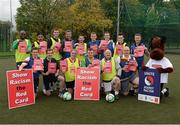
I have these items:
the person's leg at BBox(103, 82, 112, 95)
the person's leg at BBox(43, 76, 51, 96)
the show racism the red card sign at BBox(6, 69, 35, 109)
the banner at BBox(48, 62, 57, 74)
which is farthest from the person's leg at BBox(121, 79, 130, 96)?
the show racism the red card sign at BBox(6, 69, 35, 109)

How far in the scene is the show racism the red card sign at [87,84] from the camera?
8.73 metres

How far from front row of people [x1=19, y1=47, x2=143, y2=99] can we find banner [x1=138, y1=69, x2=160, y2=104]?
1.70ft

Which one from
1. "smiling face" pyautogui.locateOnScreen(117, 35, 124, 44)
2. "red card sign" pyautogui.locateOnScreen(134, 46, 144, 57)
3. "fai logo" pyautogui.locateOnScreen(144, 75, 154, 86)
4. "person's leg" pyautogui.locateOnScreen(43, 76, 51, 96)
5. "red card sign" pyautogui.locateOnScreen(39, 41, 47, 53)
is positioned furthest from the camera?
"red card sign" pyautogui.locateOnScreen(39, 41, 47, 53)

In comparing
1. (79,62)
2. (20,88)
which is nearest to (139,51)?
(79,62)

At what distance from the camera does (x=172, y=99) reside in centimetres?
888

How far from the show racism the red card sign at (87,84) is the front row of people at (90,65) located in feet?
0.94

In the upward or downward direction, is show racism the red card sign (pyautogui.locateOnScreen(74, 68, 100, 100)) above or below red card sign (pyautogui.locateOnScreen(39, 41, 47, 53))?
below

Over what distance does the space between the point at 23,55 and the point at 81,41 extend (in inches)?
63.8

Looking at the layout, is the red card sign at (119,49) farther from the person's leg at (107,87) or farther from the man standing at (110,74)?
the person's leg at (107,87)

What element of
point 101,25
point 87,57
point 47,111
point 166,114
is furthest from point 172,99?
point 101,25

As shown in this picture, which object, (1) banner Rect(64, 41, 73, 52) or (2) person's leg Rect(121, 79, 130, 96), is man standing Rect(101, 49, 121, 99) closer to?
(2) person's leg Rect(121, 79, 130, 96)

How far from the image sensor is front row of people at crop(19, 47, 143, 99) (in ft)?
29.9

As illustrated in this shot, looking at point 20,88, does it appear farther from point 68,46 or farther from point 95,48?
point 95,48

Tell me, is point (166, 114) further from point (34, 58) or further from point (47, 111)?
point (34, 58)
